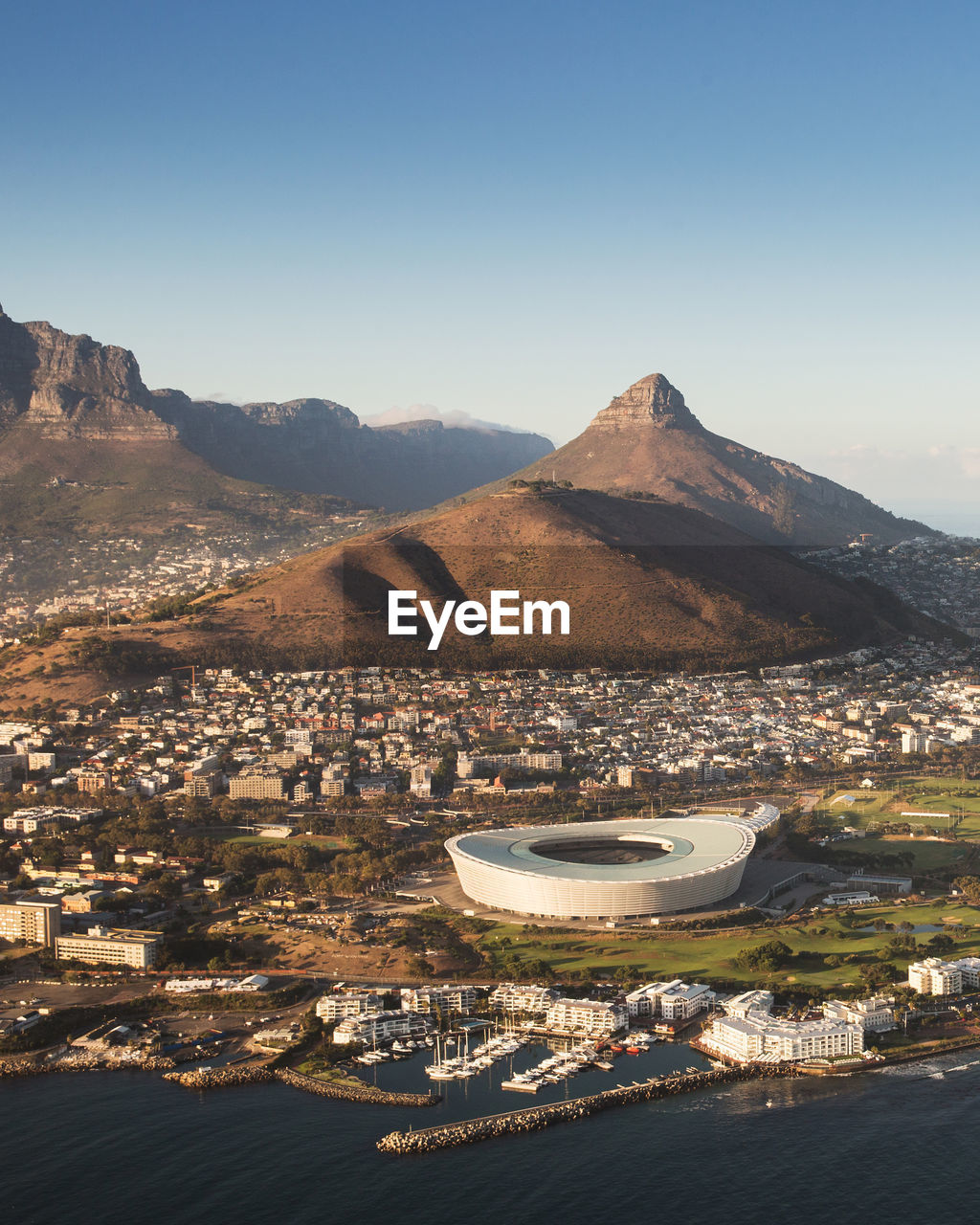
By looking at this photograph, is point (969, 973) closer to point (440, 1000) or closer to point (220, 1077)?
point (440, 1000)

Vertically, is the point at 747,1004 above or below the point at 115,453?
below

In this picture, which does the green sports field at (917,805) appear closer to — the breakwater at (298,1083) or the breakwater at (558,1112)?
the breakwater at (558,1112)

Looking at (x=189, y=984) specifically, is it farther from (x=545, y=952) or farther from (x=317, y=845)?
(x=317, y=845)

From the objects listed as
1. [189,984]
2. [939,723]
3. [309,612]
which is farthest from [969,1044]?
[309,612]

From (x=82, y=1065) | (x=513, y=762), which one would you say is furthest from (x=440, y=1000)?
(x=513, y=762)

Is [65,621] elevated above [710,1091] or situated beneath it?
elevated above

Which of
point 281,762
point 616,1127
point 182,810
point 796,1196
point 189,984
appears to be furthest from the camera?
point 281,762
